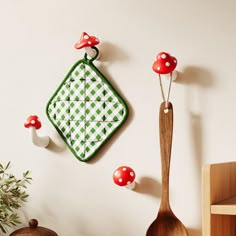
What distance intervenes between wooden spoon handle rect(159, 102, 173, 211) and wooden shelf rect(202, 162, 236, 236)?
8.7 inches

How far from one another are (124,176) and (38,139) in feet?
1.10

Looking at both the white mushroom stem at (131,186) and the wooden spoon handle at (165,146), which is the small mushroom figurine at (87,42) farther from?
the white mushroom stem at (131,186)

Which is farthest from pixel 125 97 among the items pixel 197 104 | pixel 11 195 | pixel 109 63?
pixel 11 195

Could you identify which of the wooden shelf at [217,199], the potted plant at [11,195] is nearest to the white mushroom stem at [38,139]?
Result: the potted plant at [11,195]

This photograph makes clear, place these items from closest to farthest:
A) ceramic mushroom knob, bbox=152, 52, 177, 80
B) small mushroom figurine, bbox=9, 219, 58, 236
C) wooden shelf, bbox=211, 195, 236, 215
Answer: wooden shelf, bbox=211, 195, 236, 215
ceramic mushroom knob, bbox=152, 52, 177, 80
small mushroom figurine, bbox=9, 219, 58, 236

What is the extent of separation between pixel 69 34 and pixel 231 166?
71cm

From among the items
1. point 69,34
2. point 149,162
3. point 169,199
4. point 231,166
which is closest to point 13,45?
point 69,34

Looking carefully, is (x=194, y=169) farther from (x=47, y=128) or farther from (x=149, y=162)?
(x=47, y=128)

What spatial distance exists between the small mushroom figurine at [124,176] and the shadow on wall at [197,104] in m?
0.18

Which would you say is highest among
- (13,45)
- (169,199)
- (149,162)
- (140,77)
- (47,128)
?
(13,45)

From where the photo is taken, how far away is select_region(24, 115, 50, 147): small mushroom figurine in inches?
54.7

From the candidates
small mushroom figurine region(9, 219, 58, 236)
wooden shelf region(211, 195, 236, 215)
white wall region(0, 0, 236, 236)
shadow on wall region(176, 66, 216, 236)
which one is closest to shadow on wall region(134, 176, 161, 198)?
white wall region(0, 0, 236, 236)

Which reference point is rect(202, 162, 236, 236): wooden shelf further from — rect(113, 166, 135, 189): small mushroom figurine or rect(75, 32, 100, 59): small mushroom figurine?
rect(75, 32, 100, 59): small mushroom figurine

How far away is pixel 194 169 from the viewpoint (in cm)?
124
